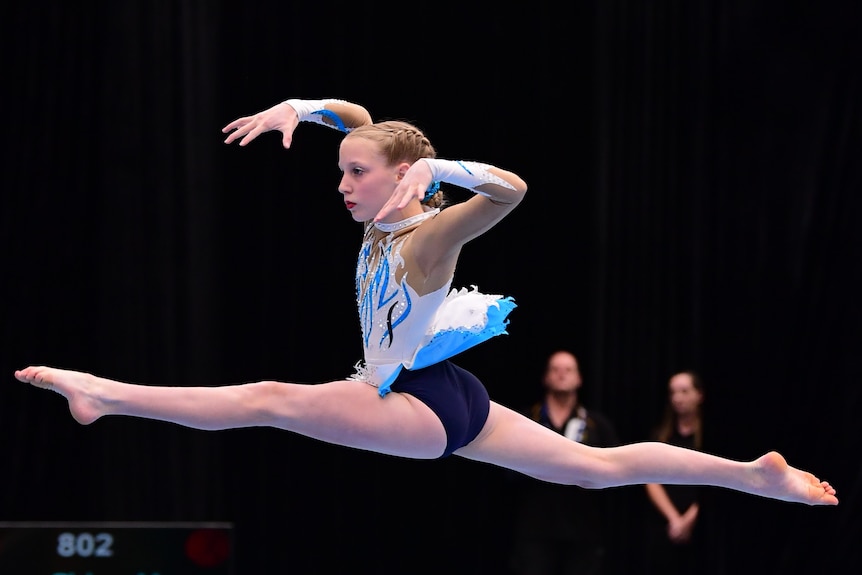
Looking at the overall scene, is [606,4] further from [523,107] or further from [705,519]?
[705,519]

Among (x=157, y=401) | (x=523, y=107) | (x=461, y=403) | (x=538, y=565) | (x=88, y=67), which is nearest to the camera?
(x=157, y=401)

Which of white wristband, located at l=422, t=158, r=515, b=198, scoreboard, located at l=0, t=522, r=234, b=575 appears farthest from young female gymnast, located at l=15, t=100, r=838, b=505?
scoreboard, located at l=0, t=522, r=234, b=575

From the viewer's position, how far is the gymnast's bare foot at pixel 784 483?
3164 mm

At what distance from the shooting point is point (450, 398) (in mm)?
3031

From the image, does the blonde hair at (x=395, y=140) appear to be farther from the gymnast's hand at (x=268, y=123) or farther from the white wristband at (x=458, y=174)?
the white wristband at (x=458, y=174)

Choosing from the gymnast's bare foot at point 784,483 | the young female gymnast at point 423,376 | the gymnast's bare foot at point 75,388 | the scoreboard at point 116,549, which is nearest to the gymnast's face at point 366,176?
the young female gymnast at point 423,376

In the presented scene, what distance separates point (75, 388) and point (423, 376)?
83 centimetres

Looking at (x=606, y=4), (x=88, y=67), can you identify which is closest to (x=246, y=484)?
(x=88, y=67)

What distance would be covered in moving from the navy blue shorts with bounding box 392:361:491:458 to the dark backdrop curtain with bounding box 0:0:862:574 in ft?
8.75

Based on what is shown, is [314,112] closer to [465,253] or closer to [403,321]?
[403,321]

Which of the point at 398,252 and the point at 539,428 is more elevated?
the point at 398,252

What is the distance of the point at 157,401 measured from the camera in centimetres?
276

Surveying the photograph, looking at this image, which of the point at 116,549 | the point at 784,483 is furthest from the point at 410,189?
the point at 116,549

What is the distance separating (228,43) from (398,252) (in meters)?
2.88
